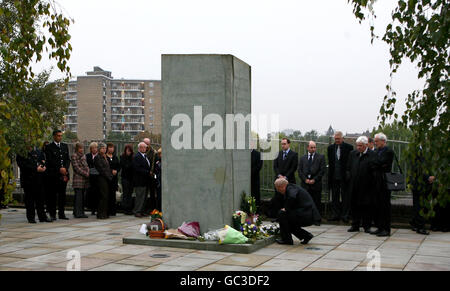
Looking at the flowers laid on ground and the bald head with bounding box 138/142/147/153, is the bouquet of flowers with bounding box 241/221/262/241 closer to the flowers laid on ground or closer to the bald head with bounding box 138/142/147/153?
the flowers laid on ground

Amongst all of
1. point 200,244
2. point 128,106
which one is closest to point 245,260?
point 200,244

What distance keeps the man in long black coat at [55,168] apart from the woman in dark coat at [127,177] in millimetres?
1648

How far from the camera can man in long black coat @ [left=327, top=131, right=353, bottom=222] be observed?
12.1 metres

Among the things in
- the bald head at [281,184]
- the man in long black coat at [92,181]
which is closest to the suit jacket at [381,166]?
the bald head at [281,184]

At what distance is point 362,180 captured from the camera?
1052cm

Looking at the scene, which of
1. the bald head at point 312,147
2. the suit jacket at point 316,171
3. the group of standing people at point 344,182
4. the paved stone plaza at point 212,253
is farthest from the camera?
the bald head at point 312,147

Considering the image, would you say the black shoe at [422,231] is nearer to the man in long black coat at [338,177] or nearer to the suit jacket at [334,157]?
the man in long black coat at [338,177]

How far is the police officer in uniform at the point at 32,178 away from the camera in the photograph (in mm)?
11875

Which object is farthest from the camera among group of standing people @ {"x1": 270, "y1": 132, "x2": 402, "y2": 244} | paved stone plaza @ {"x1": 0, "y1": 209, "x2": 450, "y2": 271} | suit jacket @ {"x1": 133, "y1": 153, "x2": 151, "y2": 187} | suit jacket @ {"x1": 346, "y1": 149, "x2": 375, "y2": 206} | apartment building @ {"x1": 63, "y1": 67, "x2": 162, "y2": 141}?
apartment building @ {"x1": 63, "y1": 67, "x2": 162, "y2": 141}

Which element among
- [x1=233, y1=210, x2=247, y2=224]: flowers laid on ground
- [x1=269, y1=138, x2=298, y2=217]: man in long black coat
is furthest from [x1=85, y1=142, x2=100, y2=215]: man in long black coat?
[x1=233, y1=210, x2=247, y2=224]: flowers laid on ground

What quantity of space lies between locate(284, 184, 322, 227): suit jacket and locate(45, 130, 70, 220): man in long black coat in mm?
6175

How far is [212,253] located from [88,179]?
5.93 metres

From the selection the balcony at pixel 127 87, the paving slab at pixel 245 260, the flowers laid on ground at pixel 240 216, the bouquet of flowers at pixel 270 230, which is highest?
the balcony at pixel 127 87
